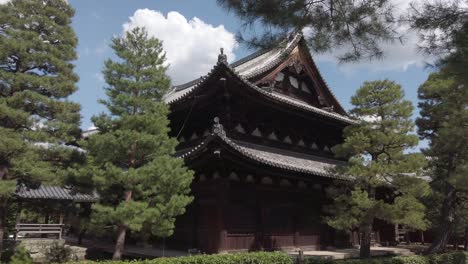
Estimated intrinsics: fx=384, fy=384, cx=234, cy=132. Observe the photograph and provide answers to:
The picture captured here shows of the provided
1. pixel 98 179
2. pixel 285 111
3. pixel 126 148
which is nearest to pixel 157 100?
pixel 126 148

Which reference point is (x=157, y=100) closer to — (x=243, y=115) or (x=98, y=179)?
(x=98, y=179)

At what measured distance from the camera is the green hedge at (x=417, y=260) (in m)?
12.7

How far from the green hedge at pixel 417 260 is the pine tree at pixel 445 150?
966mm

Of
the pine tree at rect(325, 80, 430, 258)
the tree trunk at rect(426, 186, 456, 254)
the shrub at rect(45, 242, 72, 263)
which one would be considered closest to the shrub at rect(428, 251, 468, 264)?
the tree trunk at rect(426, 186, 456, 254)

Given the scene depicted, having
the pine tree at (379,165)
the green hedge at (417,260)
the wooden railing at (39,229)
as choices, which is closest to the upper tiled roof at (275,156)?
the pine tree at (379,165)

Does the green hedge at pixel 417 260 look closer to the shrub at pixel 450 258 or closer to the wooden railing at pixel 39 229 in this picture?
the shrub at pixel 450 258

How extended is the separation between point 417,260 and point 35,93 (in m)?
15.8

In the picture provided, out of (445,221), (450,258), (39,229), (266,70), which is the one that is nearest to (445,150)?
(445,221)

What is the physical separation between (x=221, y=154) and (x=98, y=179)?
3905mm

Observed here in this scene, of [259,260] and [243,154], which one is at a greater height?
[243,154]

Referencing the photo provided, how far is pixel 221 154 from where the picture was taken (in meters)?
12.6

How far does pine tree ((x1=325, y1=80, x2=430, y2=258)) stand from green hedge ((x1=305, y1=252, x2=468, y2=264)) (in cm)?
105

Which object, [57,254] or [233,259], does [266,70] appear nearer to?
[233,259]

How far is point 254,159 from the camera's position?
13023mm
